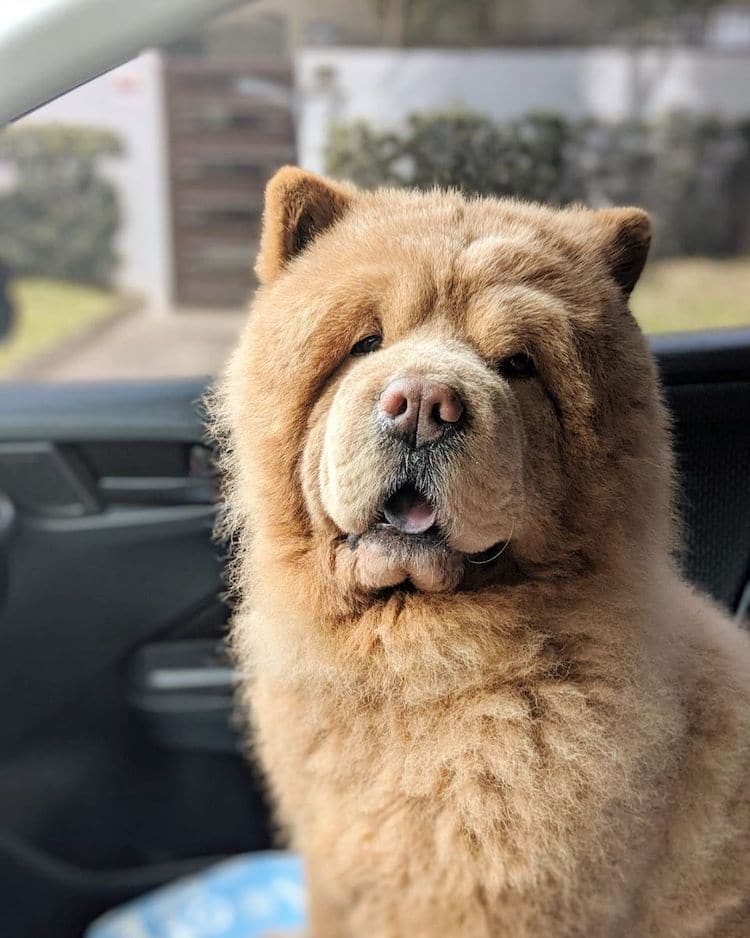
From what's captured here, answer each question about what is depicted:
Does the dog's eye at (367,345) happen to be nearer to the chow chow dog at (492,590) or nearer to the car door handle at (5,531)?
the chow chow dog at (492,590)

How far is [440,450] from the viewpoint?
110cm

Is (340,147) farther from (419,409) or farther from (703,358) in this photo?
(419,409)

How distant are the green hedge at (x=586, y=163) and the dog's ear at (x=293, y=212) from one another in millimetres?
231

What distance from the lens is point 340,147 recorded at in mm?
1812

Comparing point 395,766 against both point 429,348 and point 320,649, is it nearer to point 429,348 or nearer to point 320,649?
point 320,649

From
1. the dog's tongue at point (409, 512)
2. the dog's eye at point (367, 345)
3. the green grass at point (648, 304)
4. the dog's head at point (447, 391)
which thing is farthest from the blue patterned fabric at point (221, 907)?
the green grass at point (648, 304)

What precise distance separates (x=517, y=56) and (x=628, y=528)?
1.28 metres

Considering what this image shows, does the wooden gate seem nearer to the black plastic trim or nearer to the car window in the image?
the car window

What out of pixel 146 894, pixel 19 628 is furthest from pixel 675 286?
pixel 146 894

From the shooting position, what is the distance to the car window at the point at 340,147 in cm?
181

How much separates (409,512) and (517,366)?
0.75 feet

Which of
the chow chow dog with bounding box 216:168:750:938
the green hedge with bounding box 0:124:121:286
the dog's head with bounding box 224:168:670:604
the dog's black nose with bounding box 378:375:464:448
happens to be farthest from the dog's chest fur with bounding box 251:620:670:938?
the green hedge with bounding box 0:124:121:286

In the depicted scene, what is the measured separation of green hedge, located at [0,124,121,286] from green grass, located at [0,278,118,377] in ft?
0.13

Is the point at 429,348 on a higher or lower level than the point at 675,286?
higher
